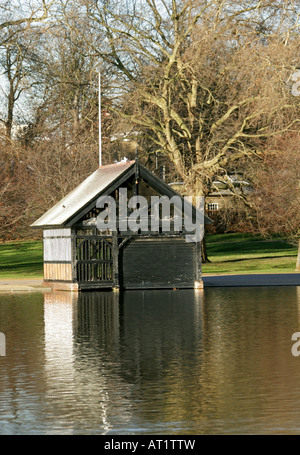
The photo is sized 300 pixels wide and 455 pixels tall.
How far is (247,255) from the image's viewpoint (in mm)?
60781

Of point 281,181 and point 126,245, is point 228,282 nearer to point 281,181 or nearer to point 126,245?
point 126,245

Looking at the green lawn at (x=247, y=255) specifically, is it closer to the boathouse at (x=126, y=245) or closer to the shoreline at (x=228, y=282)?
the shoreline at (x=228, y=282)

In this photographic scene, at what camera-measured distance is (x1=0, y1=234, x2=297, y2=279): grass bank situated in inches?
1949

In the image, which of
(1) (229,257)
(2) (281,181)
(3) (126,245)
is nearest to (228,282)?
(3) (126,245)

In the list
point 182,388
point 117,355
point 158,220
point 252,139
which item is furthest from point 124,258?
point 182,388

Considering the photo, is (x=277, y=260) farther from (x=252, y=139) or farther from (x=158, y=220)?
(x=158, y=220)

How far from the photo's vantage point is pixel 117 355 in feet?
55.1

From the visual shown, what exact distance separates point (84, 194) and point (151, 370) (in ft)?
76.2

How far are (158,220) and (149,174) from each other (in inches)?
76.1

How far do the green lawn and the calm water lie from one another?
74.4ft

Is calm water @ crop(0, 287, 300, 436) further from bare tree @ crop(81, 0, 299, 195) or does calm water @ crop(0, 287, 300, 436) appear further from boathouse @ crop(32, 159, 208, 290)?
bare tree @ crop(81, 0, 299, 195)

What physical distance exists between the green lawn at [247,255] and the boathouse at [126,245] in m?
10.4

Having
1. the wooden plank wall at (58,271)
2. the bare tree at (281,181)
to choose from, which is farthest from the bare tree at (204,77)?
the wooden plank wall at (58,271)
